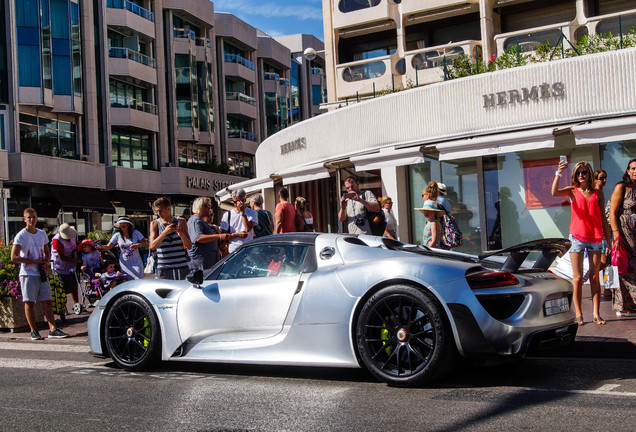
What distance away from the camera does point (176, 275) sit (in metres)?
8.91

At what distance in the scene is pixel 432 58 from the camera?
22.9 meters

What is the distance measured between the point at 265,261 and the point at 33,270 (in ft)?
16.4

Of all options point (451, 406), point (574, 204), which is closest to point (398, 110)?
point (574, 204)

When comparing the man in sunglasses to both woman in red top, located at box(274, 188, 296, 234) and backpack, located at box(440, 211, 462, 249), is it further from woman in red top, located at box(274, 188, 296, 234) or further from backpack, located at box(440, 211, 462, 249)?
backpack, located at box(440, 211, 462, 249)

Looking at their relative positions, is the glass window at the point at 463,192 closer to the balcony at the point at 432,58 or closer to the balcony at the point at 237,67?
the balcony at the point at 432,58

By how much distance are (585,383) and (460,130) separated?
34.1ft

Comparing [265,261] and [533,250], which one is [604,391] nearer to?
[533,250]

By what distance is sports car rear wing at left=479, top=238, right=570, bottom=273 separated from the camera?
18.1ft

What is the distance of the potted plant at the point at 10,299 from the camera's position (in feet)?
35.2

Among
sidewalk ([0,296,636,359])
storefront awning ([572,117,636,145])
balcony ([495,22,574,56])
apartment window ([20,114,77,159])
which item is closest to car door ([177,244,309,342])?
sidewalk ([0,296,636,359])

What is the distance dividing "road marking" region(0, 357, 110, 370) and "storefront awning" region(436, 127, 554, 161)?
7.87m

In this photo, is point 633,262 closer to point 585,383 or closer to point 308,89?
point 585,383

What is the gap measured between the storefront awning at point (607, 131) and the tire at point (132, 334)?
8247 millimetres

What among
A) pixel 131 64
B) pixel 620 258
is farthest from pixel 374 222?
pixel 131 64
